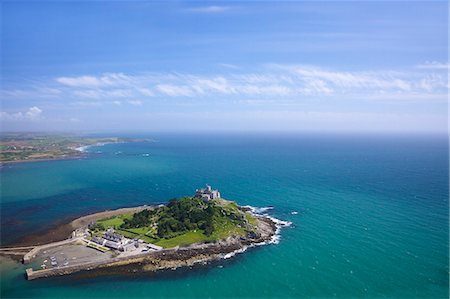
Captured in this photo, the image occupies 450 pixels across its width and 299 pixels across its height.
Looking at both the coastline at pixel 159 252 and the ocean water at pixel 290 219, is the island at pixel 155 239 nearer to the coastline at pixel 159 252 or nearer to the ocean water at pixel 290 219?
the coastline at pixel 159 252

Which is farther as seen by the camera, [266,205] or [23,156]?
[23,156]

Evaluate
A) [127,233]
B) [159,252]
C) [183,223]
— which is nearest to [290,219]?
[183,223]

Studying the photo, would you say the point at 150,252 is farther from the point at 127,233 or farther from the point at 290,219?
the point at 290,219

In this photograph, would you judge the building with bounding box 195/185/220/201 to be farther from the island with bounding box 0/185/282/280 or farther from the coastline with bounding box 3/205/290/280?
the coastline with bounding box 3/205/290/280

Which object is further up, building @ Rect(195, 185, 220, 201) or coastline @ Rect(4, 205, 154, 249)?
building @ Rect(195, 185, 220, 201)

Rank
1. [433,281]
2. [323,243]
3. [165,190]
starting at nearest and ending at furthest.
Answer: [433,281]
[323,243]
[165,190]

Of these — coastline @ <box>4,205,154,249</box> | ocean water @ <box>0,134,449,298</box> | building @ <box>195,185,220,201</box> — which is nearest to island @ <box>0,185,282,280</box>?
coastline @ <box>4,205,154,249</box>

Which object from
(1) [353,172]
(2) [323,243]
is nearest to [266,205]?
(2) [323,243]

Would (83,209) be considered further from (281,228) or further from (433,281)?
(433,281)
